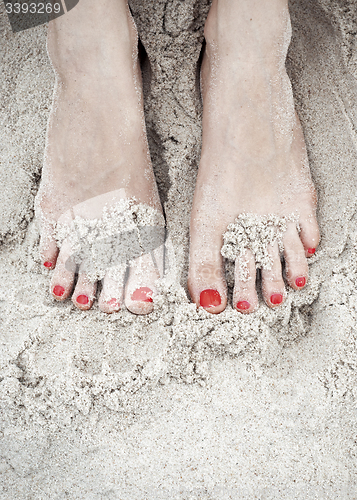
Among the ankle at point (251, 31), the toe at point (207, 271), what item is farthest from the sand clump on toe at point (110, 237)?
the ankle at point (251, 31)

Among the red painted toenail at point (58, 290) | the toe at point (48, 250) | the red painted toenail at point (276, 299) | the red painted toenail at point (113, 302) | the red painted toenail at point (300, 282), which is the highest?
the toe at point (48, 250)

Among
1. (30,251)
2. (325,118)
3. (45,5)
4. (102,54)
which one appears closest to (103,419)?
(30,251)

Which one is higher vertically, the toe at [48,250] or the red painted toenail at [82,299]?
the toe at [48,250]

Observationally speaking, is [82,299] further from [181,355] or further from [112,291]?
[181,355]

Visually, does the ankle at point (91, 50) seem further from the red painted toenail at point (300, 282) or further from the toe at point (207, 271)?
the red painted toenail at point (300, 282)

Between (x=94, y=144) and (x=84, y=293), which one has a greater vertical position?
(x=94, y=144)

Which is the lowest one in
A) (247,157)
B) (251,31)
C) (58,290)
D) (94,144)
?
(58,290)

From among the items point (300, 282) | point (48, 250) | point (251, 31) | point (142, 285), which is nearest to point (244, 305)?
point (300, 282)
